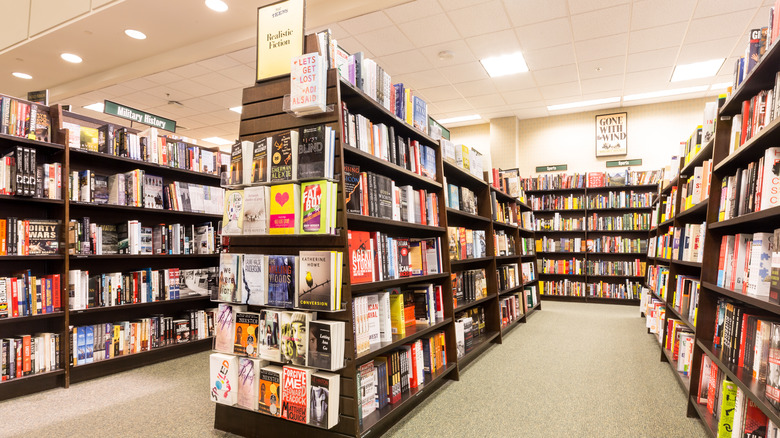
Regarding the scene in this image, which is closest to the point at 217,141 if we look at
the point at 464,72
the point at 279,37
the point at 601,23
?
the point at 464,72

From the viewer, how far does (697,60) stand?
6066mm

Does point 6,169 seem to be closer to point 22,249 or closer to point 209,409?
point 22,249

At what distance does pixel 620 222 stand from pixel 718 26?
12.2ft

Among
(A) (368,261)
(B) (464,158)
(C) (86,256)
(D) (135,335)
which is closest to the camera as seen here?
(A) (368,261)

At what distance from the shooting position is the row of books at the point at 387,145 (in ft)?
7.51

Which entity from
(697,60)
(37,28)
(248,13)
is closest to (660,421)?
(248,13)

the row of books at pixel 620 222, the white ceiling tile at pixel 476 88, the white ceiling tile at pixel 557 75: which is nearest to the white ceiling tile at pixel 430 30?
the white ceiling tile at pixel 476 88

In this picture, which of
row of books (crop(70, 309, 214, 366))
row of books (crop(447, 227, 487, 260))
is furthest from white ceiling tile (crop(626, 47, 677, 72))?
row of books (crop(70, 309, 214, 366))

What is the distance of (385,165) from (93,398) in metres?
2.64

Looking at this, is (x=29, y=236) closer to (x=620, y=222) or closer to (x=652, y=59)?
(x=652, y=59)

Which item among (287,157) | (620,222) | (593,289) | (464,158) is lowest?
(593,289)

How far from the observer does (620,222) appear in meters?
7.89

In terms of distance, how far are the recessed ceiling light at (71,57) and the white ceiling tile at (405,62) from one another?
14.2 ft

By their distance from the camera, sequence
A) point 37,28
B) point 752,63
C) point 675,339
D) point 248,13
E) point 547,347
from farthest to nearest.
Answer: point 37,28, point 248,13, point 547,347, point 675,339, point 752,63
